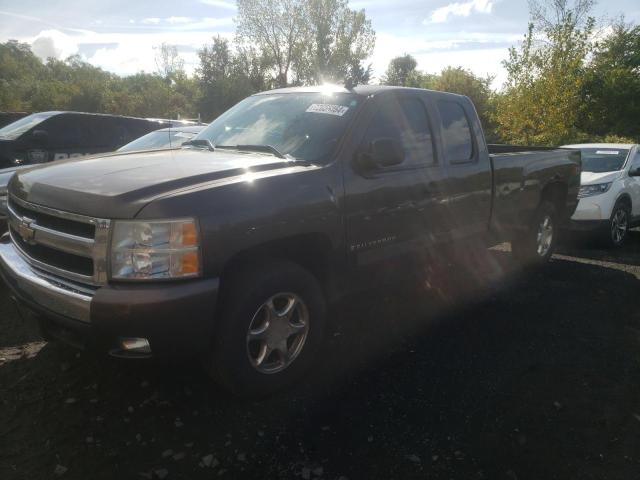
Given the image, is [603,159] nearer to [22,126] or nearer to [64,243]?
[64,243]

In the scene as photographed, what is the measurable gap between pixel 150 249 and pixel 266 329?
873 millimetres

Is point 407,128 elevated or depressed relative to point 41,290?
elevated

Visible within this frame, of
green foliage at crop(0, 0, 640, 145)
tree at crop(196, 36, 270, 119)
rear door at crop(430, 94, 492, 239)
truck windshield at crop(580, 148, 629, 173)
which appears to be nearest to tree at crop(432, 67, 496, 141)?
green foliage at crop(0, 0, 640, 145)

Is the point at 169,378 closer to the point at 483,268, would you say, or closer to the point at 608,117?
the point at 483,268

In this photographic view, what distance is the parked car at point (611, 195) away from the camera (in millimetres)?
7555

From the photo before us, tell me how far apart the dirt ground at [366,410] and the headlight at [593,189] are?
407cm

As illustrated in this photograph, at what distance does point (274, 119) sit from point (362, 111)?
72 cm

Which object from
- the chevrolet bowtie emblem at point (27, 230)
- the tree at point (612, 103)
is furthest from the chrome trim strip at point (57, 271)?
the tree at point (612, 103)

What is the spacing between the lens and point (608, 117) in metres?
27.8

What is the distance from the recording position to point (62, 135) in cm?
913

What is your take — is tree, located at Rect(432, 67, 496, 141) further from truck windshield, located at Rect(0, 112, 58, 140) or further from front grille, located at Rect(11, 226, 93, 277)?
front grille, located at Rect(11, 226, 93, 277)

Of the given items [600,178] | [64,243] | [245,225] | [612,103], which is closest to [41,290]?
[64,243]

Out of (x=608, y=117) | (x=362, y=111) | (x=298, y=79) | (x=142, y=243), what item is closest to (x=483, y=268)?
(x=362, y=111)

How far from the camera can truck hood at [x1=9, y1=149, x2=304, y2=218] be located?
2.48 m
